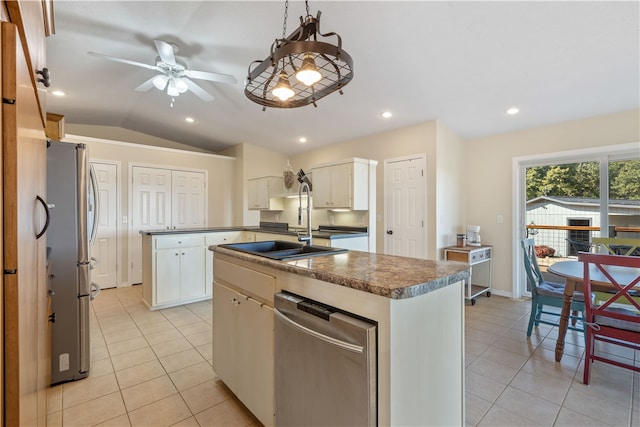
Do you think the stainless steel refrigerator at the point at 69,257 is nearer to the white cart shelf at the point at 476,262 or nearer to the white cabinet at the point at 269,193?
the white cabinet at the point at 269,193

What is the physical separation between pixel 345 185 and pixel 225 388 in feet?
8.75

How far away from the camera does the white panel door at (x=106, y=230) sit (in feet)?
Result: 15.9

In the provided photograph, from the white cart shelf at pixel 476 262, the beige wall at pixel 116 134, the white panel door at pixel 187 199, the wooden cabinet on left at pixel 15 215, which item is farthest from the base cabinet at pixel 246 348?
the beige wall at pixel 116 134

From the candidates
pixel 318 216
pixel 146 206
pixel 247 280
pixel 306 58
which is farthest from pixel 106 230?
pixel 306 58

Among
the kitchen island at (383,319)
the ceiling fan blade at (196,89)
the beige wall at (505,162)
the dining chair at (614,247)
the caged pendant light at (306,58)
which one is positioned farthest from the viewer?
the beige wall at (505,162)

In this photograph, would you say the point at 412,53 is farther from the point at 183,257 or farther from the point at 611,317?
the point at 183,257

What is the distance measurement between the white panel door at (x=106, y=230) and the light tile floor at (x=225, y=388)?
6.96ft

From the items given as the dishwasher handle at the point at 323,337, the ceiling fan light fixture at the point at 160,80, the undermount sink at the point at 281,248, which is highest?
the ceiling fan light fixture at the point at 160,80

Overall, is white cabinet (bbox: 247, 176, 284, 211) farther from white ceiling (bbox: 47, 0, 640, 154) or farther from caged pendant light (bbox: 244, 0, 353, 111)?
caged pendant light (bbox: 244, 0, 353, 111)

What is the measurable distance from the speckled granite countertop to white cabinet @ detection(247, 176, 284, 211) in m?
3.56

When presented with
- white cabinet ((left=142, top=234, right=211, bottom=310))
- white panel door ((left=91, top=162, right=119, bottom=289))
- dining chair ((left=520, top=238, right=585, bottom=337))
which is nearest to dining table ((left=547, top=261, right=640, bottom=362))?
dining chair ((left=520, top=238, right=585, bottom=337))

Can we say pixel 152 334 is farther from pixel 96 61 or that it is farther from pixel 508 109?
pixel 508 109

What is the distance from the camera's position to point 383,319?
3.32 ft

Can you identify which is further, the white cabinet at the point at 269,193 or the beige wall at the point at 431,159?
the white cabinet at the point at 269,193
